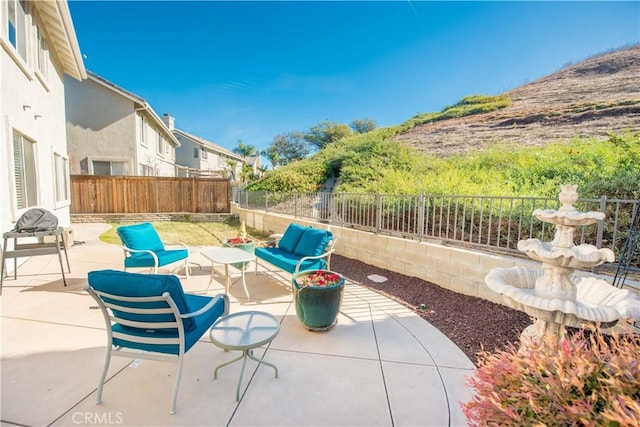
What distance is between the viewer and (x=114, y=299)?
2.02 m

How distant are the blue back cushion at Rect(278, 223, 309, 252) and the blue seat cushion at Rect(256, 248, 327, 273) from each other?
0.11 meters

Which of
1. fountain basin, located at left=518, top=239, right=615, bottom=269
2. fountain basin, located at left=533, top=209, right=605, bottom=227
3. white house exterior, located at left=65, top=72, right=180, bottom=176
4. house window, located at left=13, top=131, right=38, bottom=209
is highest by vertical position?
white house exterior, located at left=65, top=72, right=180, bottom=176

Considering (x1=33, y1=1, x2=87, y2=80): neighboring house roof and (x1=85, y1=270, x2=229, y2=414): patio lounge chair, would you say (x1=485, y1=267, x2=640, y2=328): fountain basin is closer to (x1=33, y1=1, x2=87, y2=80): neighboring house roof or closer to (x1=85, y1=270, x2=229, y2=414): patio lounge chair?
(x1=85, y1=270, x2=229, y2=414): patio lounge chair

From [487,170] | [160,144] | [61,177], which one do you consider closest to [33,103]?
[61,177]

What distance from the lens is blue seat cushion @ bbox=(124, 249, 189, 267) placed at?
432 cm

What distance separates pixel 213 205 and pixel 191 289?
34.8 ft

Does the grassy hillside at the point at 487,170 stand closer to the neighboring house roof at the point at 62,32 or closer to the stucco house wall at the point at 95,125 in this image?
the stucco house wall at the point at 95,125

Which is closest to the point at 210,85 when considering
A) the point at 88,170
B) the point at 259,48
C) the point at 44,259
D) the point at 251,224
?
the point at 259,48

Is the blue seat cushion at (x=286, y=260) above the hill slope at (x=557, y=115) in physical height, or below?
below

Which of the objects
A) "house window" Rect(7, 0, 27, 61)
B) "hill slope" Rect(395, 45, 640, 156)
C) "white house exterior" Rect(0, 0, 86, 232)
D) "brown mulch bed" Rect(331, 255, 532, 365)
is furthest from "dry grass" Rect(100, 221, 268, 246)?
"hill slope" Rect(395, 45, 640, 156)

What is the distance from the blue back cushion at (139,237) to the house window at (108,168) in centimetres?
1145

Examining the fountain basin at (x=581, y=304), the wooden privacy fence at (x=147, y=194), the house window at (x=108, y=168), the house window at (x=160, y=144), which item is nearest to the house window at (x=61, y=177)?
the wooden privacy fence at (x=147, y=194)

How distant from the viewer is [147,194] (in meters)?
13.4

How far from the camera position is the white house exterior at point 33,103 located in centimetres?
466
